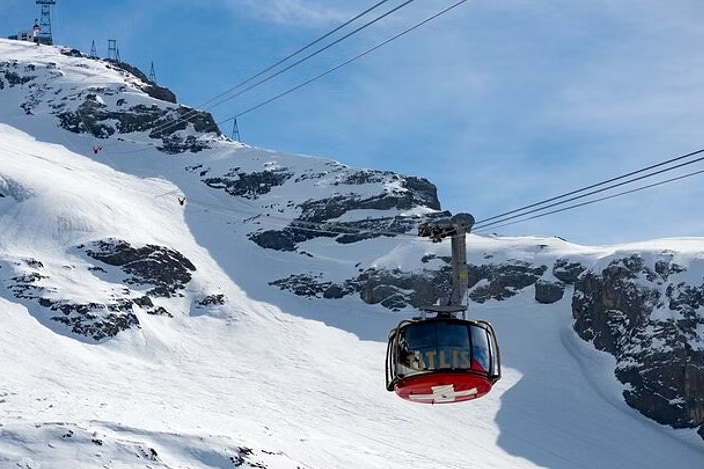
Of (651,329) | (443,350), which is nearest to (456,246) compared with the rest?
(443,350)

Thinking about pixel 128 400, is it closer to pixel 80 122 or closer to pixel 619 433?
pixel 619 433

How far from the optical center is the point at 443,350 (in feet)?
62.9

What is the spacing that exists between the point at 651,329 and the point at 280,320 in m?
26.6

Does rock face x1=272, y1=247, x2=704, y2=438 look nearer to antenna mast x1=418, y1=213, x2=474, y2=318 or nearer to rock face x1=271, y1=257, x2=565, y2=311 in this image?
rock face x1=271, y1=257, x2=565, y2=311

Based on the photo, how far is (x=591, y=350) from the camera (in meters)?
79.6

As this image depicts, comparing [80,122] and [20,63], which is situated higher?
[20,63]

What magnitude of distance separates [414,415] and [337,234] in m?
42.9

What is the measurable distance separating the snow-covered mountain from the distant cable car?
24.1m

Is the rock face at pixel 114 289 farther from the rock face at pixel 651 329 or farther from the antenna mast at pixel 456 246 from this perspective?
the antenna mast at pixel 456 246

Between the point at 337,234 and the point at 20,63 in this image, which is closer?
the point at 337,234

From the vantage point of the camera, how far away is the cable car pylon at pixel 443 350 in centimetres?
1917

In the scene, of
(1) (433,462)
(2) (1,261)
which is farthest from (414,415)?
(2) (1,261)

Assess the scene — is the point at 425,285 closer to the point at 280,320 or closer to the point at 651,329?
the point at 280,320

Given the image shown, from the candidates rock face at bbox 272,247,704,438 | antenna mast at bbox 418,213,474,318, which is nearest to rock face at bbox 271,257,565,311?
rock face at bbox 272,247,704,438
